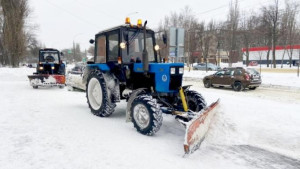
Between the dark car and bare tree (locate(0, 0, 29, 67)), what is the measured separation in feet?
88.8

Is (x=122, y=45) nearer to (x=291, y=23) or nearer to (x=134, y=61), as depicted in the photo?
(x=134, y=61)

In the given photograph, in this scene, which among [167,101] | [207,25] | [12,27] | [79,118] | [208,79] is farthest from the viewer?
[207,25]

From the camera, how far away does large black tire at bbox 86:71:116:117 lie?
614cm

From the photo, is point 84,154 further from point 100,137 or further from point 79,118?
point 79,118

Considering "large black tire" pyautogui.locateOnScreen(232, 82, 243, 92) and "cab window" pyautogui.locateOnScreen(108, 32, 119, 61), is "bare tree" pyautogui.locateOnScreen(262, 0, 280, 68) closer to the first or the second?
"large black tire" pyautogui.locateOnScreen(232, 82, 243, 92)

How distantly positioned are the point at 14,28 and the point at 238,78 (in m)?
29.0

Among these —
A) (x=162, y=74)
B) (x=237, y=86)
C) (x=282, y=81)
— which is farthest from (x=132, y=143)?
(x=282, y=81)

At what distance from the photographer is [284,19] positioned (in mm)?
42625

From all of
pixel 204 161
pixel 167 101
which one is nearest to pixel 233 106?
pixel 167 101

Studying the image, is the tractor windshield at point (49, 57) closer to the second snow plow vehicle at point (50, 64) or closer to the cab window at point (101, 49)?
the second snow plow vehicle at point (50, 64)

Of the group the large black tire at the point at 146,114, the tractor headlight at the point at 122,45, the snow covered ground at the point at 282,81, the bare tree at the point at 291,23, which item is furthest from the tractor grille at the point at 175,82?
the bare tree at the point at 291,23

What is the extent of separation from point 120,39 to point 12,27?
3024 centimetres

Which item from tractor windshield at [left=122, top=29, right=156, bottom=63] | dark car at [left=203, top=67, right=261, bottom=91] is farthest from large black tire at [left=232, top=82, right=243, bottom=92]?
tractor windshield at [left=122, top=29, right=156, bottom=63]

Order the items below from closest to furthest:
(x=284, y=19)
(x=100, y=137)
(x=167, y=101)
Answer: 1. (x=100, y=137)
2. (x=167, y=101)
3. (x=284, y=19)
